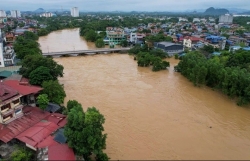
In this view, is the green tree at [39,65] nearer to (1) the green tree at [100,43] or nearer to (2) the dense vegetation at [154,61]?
(2) the dense vegetation at [154,61]

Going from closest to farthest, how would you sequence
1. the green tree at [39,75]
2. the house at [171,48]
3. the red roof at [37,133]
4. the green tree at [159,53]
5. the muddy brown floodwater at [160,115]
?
the red roof at [37,133] → the muddy brown floodwater at [160,115] → the green tree at [39,75] → the green tree at [159,53] → the house at [171,48]

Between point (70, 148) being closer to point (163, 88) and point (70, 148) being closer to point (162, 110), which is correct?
point (162, 110)

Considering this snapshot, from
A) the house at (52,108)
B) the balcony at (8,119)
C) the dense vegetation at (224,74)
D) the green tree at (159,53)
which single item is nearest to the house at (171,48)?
the green tree at (159,53)

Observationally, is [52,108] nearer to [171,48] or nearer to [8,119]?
[8,119]

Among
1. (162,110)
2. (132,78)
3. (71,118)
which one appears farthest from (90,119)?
(132,78)

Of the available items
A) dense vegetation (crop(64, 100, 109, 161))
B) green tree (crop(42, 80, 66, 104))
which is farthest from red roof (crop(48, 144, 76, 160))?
green tree (crop(42, 80, 66, 104))

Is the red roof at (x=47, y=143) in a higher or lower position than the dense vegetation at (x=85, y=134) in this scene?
lower

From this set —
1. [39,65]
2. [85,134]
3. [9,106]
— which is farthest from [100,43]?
[85,134]

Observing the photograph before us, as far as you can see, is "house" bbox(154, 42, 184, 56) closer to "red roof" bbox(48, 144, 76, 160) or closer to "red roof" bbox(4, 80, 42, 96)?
"red roof" bbox(4, 80, 42, 96)
